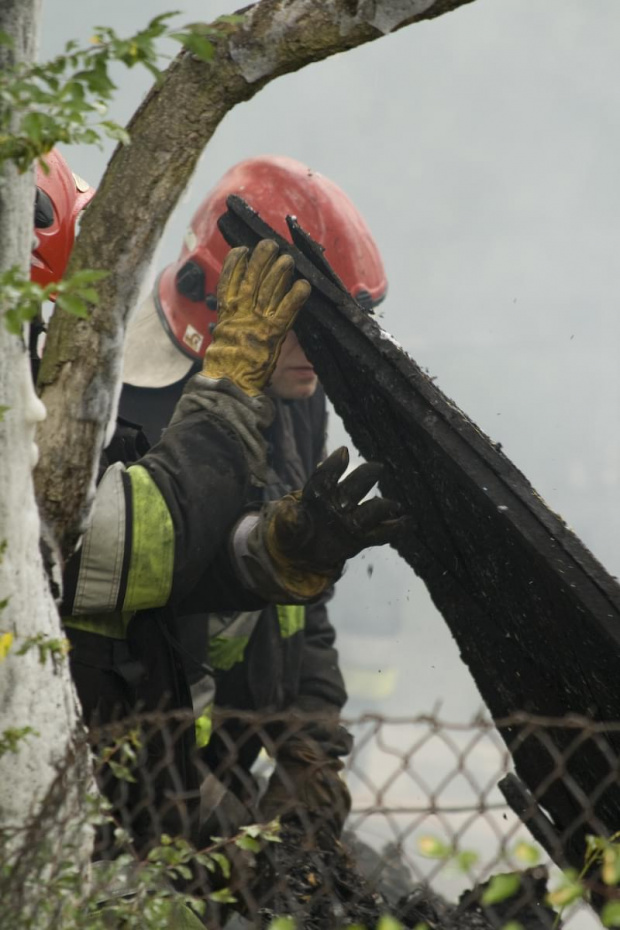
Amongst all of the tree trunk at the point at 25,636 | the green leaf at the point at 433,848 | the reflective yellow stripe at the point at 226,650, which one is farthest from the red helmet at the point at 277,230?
the green leaf at the point at 433,848

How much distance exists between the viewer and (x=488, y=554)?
8.73 ft

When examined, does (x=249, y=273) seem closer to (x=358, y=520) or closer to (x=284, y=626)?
(x=358, y=520)

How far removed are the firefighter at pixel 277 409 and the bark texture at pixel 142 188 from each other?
1743 mm

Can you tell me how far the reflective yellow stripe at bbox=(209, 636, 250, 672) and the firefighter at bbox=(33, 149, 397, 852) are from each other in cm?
70

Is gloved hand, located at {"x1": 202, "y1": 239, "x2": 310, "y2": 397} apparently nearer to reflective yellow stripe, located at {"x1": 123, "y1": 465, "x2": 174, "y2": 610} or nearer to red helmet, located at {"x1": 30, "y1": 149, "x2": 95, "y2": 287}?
reflective yellow stripe, located at {"x1": 123, "y1": 465, "x2": 174, "y2": 610}

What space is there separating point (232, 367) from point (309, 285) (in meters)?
0.30

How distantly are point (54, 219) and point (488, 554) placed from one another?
1.71 metres

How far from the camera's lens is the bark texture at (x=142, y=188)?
1945 mm

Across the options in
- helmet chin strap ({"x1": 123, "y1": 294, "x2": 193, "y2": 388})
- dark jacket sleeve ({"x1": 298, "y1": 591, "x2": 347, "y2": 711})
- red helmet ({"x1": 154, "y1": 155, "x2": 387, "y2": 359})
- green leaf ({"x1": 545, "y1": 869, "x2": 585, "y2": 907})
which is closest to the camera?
green leaf ({"x1": 545, "y1": 869, "x2": 585, "y2": 907})

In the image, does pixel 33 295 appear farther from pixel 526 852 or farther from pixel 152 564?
pixel 152 564

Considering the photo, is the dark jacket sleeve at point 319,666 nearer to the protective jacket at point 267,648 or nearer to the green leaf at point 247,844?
the protective jacket at point 267,648

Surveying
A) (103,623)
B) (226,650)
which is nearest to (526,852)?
(103,623)

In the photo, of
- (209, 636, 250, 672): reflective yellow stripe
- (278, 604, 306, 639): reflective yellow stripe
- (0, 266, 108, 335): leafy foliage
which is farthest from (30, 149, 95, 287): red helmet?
(0, 266, 108, 335): leafy foliage

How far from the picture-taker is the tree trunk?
1708 mm
